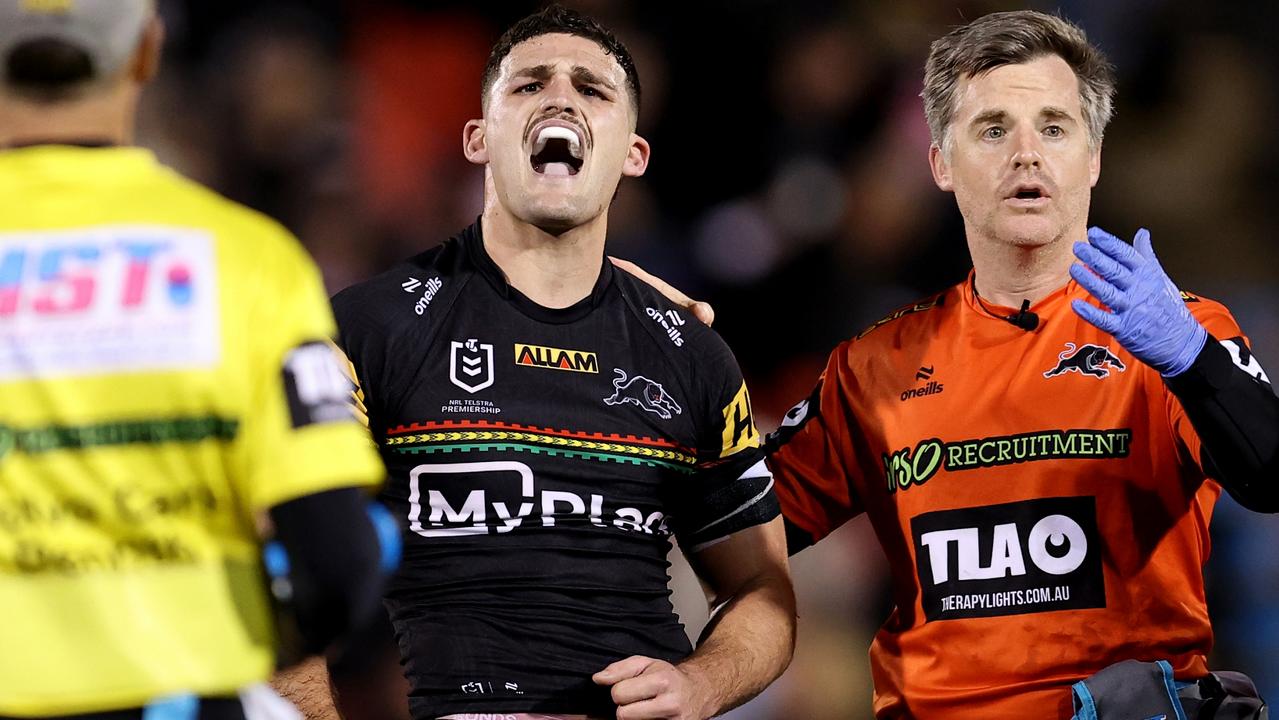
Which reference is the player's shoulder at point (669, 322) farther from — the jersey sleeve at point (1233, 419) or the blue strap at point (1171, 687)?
the blue strap at point (1171, 687)

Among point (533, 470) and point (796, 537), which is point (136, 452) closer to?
point (533, 470)

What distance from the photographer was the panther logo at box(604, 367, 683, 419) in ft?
13.6

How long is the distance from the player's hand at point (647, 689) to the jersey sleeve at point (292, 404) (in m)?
1.43

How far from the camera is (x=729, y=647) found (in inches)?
163

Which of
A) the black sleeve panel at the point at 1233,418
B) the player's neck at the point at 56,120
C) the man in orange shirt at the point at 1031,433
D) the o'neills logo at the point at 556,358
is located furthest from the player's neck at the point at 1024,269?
the player's neck at the point at 56,120

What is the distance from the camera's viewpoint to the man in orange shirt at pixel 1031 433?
3.75 m

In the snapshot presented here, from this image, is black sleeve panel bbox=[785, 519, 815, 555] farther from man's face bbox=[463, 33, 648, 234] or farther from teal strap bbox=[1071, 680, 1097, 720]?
man's face bbox=[463, 33, 648, 234]

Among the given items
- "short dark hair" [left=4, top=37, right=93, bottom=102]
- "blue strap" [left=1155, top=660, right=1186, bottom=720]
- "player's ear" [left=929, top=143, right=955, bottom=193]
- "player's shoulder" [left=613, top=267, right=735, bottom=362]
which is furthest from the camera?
"player's ear" [left=929, top=143, right=955, bottom=193]

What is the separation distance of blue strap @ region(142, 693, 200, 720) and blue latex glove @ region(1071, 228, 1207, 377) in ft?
7.43

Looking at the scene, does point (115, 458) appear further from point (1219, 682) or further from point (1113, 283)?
point (1219, 682)

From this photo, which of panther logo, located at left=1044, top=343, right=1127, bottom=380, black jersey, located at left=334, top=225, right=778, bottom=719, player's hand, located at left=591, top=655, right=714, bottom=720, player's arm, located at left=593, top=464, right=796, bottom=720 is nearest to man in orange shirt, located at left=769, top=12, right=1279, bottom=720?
panther logo, located at left=1044, top=343, right=1127, bottom=380

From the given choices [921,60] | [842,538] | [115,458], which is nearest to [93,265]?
[115,458]

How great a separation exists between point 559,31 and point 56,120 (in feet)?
6.99

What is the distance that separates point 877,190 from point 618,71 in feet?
11.1
